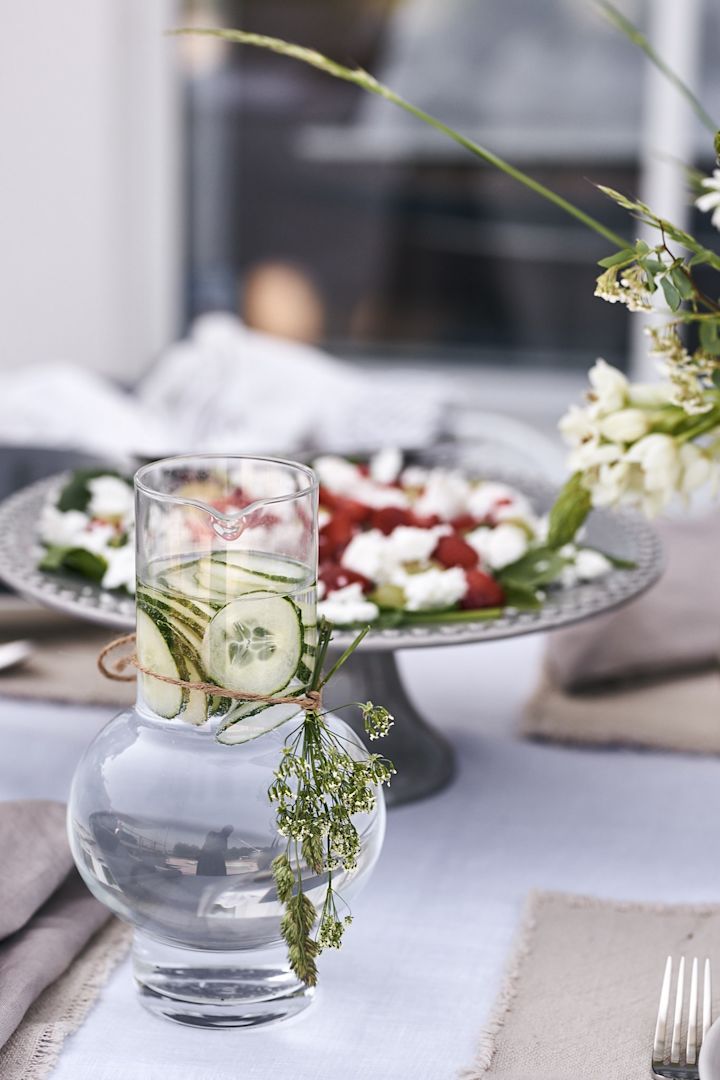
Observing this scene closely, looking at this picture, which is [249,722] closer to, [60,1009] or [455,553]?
[60,1009]

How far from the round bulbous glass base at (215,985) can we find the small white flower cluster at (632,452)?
0.38 meters

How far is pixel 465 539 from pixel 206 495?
0.90 feet

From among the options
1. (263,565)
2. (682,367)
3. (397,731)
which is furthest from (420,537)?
(263,565)

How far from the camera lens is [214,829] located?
2.15 ft

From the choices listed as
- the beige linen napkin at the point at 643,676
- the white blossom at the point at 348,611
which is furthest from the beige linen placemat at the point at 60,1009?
the beige linen napkin at the point at 643,676

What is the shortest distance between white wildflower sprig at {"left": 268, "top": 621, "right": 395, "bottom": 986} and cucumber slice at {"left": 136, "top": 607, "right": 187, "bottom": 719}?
0.20 feet

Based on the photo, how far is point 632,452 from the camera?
2.88 feet

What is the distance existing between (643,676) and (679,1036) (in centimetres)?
56

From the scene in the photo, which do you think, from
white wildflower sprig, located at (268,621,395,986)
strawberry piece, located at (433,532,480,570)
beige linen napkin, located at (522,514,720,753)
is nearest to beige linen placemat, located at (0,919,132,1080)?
white wildflower sprig, located at (268,621,395,986)

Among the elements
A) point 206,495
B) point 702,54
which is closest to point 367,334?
point 702,54

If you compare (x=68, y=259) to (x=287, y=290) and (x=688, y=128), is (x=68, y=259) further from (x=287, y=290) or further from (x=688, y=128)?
(x=688, y=128)

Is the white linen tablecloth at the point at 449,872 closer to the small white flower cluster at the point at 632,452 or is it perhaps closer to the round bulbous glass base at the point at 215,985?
the round bulbous glass base at the point at 215,985

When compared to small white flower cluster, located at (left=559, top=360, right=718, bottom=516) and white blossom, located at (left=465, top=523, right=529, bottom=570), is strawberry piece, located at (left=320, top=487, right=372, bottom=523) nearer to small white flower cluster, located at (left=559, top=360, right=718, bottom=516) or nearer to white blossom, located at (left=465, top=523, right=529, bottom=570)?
white blossom, located at (left=465, top=523, right=529, bottom=570)

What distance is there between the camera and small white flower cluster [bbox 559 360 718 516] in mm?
869
